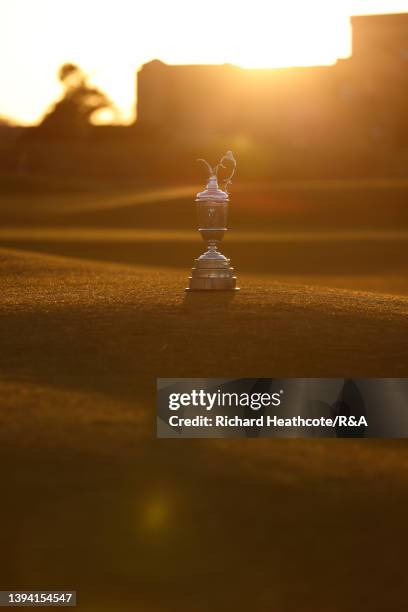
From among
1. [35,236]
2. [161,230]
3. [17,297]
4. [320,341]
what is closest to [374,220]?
[161,230]

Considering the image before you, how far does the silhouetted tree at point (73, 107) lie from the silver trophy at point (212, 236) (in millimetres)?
77830

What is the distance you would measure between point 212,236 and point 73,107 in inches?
3250

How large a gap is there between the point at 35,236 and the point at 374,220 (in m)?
14.2

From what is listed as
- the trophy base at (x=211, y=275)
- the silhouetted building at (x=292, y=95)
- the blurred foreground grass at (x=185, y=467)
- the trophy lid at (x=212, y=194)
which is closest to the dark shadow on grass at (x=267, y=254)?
the blurred foreground grass at (x=185, y=467)

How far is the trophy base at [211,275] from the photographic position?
14070 mm

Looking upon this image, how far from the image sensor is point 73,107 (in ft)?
311

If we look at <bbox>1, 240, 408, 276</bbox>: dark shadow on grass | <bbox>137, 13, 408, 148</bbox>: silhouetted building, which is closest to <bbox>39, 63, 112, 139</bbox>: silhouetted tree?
<bbox>137, 13, 408, 148</bbox>: silhouetted building

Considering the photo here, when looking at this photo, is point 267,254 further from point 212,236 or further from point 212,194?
point 212,194

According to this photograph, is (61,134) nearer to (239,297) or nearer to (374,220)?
(374,220)

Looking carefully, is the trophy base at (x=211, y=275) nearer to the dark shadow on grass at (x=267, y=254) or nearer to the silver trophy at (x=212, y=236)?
the silver trophy at (x=212, y=236)

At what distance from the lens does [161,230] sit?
132ft

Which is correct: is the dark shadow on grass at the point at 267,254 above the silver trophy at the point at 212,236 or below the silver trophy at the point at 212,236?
above

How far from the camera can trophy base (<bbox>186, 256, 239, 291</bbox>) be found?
1407 centimetres

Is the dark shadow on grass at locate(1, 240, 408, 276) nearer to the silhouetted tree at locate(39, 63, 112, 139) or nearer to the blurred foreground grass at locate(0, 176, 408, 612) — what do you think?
the blurred foreground grass at locate(0, 176, 408, 612)
